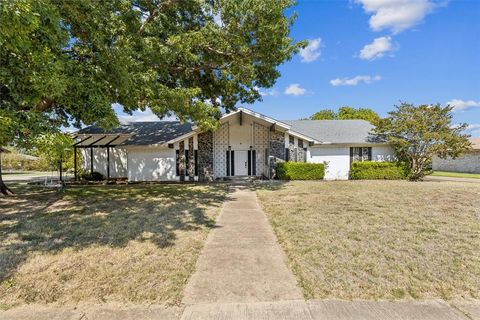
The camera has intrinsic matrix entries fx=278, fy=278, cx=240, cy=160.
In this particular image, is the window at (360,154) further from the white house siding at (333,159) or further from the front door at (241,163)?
the front door at (241,163)

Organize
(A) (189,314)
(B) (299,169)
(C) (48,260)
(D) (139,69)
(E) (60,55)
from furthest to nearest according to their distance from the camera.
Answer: (B) (299,169) < (D) (139,69) < (E) (60,55) < (C) (48,260) < (A) (189,314)

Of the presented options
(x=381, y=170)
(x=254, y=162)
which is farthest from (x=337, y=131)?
(x=254, y=162)

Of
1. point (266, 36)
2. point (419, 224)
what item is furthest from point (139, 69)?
point (419, 224)

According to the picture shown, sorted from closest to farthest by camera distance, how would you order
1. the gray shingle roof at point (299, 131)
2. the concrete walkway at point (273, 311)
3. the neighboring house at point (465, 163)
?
the concrete walkway at point (273, 311) → the gray shingle roof at point (299, 131) → the neighboring house at point (465, 163)

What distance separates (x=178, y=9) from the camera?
1381 centimetres

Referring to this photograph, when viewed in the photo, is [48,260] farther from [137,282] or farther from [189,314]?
[189,314]

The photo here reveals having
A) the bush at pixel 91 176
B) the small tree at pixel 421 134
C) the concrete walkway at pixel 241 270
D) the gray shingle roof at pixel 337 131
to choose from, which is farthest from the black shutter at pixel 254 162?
the concrete walkway at pixel 241 270

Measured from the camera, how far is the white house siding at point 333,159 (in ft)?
67.1

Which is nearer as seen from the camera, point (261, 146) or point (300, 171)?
point (300, 171)

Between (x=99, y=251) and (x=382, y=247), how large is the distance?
5.52 meters

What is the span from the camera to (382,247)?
5.48m

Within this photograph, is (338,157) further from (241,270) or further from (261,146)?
(241,270)

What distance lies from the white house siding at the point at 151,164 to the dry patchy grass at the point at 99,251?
8.97 metres

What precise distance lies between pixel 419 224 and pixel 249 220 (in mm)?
4484
